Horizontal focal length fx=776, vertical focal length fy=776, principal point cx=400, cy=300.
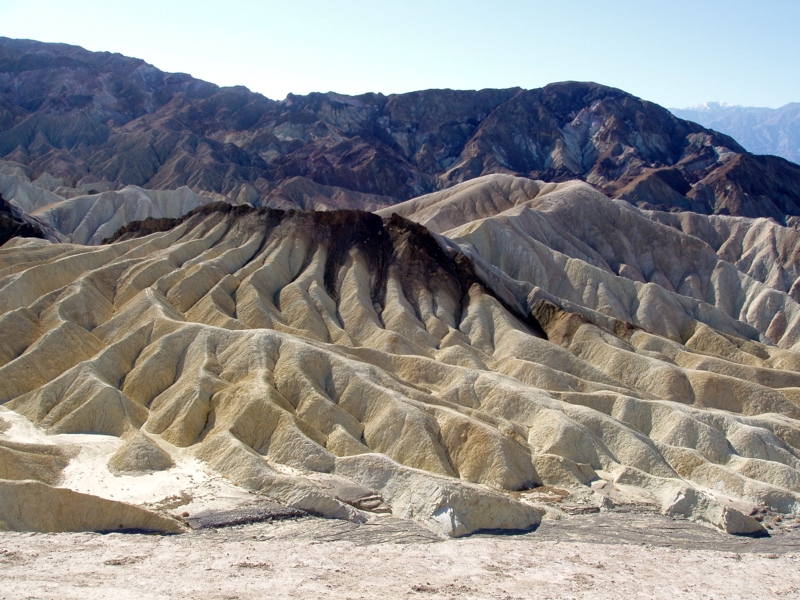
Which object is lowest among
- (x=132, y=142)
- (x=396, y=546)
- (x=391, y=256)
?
(x=396, y=546)

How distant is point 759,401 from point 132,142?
173540 mm

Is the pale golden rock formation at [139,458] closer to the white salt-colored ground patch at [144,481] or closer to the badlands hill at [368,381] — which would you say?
the badlands hill at [368,381]

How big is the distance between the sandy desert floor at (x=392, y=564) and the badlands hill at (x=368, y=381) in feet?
7.05

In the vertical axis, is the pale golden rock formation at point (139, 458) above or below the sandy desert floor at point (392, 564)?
above

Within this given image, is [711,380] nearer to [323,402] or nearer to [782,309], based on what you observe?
[323,402]

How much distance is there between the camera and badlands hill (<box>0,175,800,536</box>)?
41312 millimetres

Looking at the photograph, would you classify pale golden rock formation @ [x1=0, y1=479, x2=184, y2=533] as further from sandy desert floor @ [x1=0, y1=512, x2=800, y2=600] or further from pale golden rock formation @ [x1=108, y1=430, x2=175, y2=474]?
pale golden rock formation @ [x1=108, y1=430, x2=175, y2=474]

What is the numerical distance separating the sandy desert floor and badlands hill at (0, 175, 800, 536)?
7.05ft

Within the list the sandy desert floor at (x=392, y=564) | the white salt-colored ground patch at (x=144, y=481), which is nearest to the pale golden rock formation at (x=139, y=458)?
the white salt-colored ground patch at (x=144, y=481)

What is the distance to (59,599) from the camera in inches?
1013

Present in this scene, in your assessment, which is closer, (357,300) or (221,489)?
(221,489)

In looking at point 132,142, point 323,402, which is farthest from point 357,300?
point 132,142

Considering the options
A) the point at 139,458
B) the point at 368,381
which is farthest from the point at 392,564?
the point at 368,381

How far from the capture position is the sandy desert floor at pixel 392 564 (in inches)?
1133
